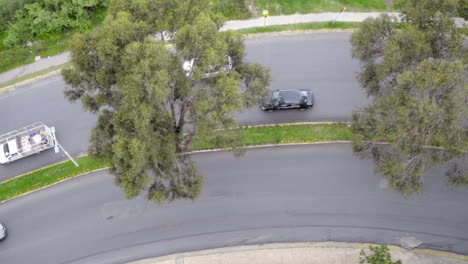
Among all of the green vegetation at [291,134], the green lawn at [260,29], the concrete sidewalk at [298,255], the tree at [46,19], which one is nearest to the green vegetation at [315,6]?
the green lawn at [260,29]

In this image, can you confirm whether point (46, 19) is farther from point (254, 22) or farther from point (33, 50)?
point (254, 22)

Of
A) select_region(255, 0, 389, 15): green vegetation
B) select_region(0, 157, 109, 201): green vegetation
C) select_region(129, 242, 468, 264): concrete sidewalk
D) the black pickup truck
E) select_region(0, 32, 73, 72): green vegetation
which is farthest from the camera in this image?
select_region(255, 0, 389, 15): green vegetation

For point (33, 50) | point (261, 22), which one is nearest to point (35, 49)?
point (33, 50)

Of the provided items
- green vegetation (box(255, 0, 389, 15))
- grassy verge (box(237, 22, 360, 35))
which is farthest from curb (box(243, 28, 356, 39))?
green vegetation (box(255, 0, 389, 15))

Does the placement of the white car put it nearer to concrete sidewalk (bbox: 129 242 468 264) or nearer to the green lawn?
concrete sidewalk (bbox: 129 242 468 264)

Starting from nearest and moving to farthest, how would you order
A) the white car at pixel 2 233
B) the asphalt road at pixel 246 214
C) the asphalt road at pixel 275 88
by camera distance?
the asphalt road at pixel 246 214, the white car at pixel 2 233, the asphalt road at pixel 275 88

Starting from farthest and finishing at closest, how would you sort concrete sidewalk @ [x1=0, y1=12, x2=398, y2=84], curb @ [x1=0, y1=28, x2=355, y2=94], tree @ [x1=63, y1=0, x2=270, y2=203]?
concrete sidewalk @ [x1=0, y1=12, x2=398, y2=84]
curb @ [x1=0, y1=28, x2=355, y2=94]
tree @ [x1=63, y1=0, x2=270, y2=203]

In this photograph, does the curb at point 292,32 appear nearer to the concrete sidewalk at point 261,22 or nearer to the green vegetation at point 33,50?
the concrete sidewalk at point 261,22
